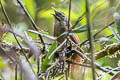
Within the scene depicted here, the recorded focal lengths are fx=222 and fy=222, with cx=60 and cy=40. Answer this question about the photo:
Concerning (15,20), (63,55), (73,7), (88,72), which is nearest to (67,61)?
(63,55)

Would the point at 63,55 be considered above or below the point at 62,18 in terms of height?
below

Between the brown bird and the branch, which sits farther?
the branch

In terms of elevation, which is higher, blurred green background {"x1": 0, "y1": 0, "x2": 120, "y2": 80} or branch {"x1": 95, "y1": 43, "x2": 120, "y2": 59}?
blurred green background {"x1": 0, "y1": 0, "x2": 120, "y2": 80}

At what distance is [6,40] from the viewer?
110cm

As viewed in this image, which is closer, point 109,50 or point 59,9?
point 109,50

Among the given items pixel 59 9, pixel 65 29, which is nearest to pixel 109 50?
pixel 65 29

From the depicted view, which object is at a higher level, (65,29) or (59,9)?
(59,9)

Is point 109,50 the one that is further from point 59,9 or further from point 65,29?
point 59,9

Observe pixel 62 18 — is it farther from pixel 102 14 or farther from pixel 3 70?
pixel 3 70

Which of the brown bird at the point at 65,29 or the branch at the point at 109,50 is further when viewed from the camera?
the branch at the point at 109,50

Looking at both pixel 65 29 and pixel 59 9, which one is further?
pixel 59 9

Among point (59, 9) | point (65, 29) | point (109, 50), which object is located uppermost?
point (59, 9)

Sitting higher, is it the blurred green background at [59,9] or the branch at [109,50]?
the blurred green background at [59,9]

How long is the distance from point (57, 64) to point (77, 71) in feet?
0.52
